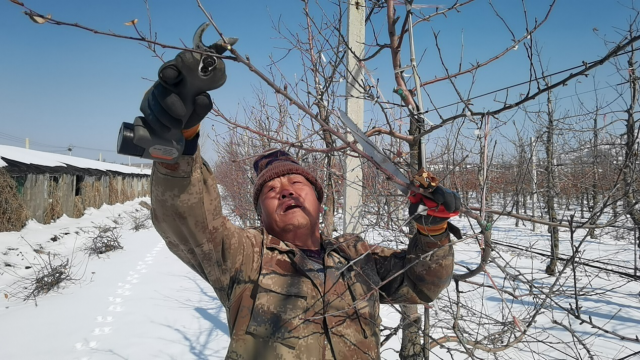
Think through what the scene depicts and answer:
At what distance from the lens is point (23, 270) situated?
8883 millimetres

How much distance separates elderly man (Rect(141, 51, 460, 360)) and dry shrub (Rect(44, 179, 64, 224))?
1782 centimetres

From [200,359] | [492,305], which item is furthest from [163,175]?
[492,305]

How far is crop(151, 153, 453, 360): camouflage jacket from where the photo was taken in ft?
4.93

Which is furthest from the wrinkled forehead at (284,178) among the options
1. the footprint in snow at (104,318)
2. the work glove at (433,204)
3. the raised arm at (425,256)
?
the footprint in snow at (104,318)

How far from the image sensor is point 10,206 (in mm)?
12336

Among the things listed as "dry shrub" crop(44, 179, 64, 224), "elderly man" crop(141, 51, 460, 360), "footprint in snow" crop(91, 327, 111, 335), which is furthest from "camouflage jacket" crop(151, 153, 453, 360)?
"dry shrub" crop(44, 179, 64, 224)

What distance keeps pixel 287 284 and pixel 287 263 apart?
0.13 metres

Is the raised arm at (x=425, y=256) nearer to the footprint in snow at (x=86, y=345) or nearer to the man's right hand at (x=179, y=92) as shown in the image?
the man's right hand at (x=179, y=92)

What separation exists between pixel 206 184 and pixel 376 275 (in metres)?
1.03

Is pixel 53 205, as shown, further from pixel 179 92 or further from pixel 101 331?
pixel 179 92

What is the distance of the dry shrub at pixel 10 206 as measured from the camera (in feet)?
39.7

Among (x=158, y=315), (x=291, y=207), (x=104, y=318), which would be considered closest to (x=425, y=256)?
(x=291, y=207)

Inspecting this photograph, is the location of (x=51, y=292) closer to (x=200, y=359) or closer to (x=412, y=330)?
(x=200, y=359)

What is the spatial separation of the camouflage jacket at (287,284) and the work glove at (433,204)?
101mm
